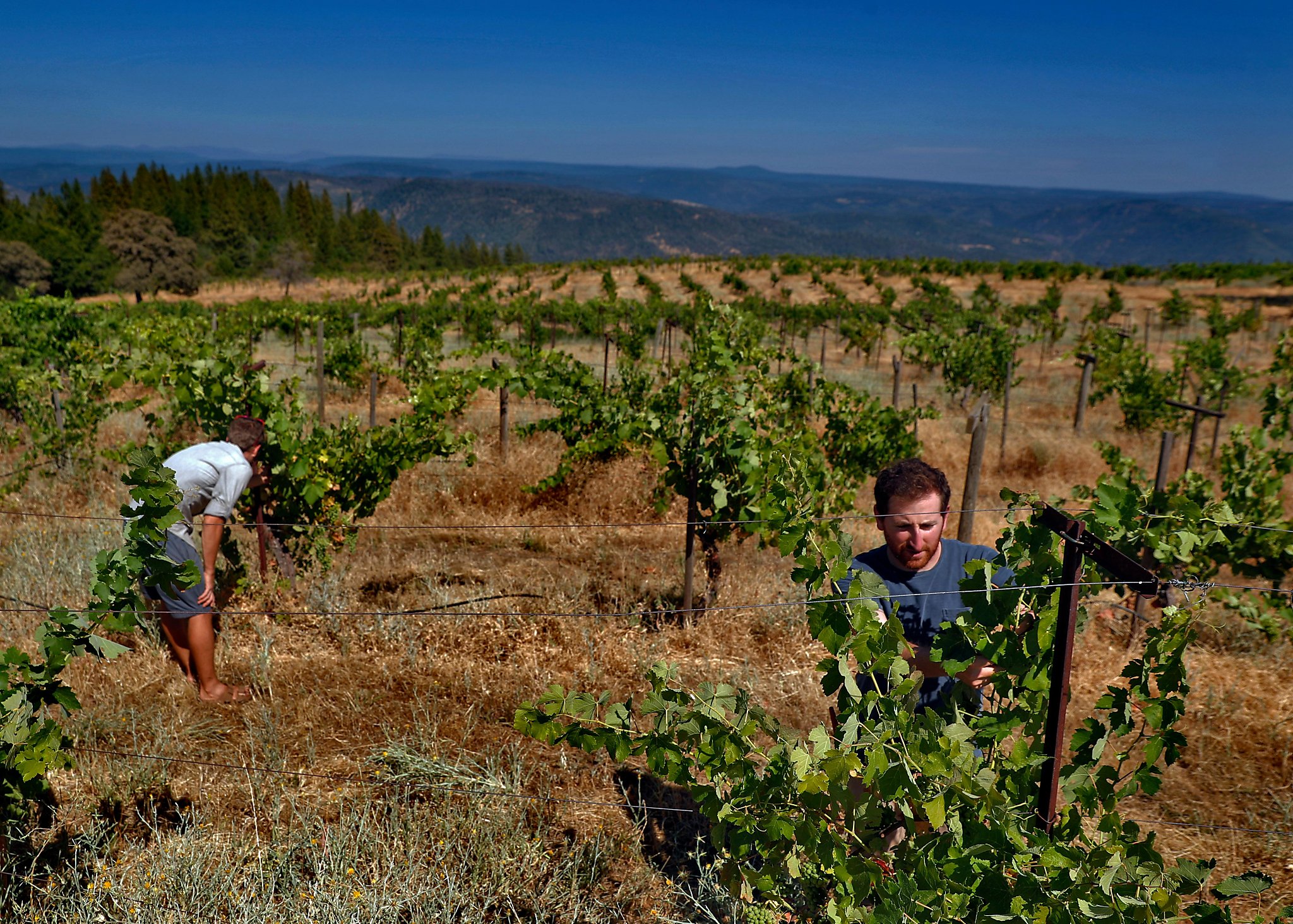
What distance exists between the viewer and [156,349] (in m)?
9.19

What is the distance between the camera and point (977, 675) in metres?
2.31

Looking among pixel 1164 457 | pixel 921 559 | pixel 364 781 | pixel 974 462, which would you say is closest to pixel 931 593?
pixel 921 559

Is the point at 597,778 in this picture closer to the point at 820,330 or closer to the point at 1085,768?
the point at 1085,768

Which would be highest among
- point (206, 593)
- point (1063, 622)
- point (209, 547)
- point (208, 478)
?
point (1063, 622)

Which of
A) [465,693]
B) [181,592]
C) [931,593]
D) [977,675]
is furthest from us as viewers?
[465,693]

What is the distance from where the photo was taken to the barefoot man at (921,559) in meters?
2.58

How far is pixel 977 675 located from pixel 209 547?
136 inches

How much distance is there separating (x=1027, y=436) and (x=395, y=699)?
31.8 feet

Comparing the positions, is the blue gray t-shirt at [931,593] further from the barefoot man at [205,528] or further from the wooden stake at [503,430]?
the wooden stake at [503,430]

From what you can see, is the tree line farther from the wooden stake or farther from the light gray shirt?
the light gray shirt

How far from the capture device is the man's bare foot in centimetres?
397

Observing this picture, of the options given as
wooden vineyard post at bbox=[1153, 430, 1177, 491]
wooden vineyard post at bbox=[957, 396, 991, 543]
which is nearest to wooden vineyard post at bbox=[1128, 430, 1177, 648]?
wooden vineyard post at bbox=[1153, 430, 1177, 491]

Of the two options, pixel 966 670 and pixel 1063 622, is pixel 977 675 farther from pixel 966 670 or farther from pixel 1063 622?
pixel 1063 622

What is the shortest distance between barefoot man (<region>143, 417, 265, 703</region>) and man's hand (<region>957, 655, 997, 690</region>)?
127 inches
